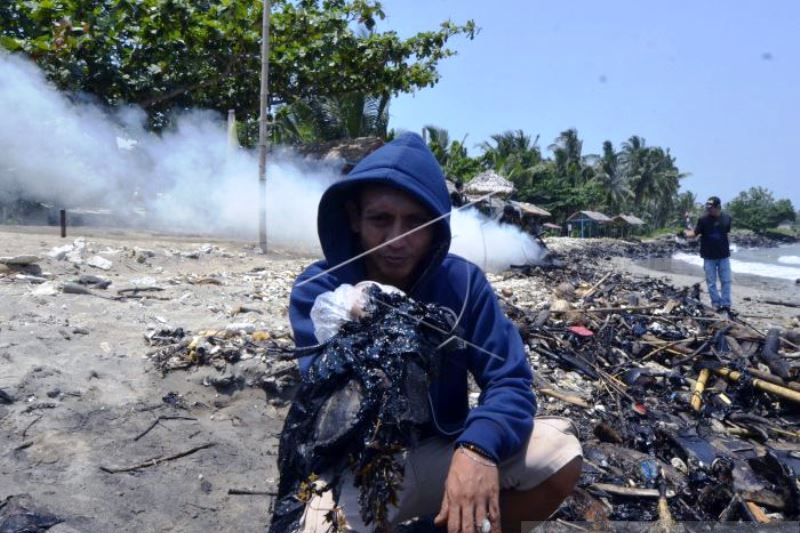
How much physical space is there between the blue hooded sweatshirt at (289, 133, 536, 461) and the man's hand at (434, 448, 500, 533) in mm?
137

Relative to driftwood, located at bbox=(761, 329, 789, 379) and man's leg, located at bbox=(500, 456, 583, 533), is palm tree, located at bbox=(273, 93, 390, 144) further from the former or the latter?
man's leg, located at bbox=(500, 456, 583, 533)

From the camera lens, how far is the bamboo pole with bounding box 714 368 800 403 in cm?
514

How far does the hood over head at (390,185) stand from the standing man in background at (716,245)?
9914 millimetres

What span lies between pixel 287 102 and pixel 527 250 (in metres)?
8.35

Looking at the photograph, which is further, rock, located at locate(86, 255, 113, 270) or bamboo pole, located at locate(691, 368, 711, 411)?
rock, located at locate(86, 255, 113, 270)

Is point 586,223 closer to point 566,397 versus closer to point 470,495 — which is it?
point 566,397

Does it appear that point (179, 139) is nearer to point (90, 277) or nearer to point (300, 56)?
point (300, 56)

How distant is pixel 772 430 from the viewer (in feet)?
15.3

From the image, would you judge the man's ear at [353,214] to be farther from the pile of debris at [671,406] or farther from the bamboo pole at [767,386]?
the bamboo pole at [767,386]

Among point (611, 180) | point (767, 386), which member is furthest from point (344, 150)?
point (611, 180)

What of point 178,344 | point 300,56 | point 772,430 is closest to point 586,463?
point 772,430

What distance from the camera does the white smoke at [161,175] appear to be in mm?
14328

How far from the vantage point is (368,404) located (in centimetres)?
155

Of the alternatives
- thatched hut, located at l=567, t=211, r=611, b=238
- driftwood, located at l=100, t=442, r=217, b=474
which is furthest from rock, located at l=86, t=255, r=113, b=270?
thatched hut, located at l=567, t=211, r=611, b=238
